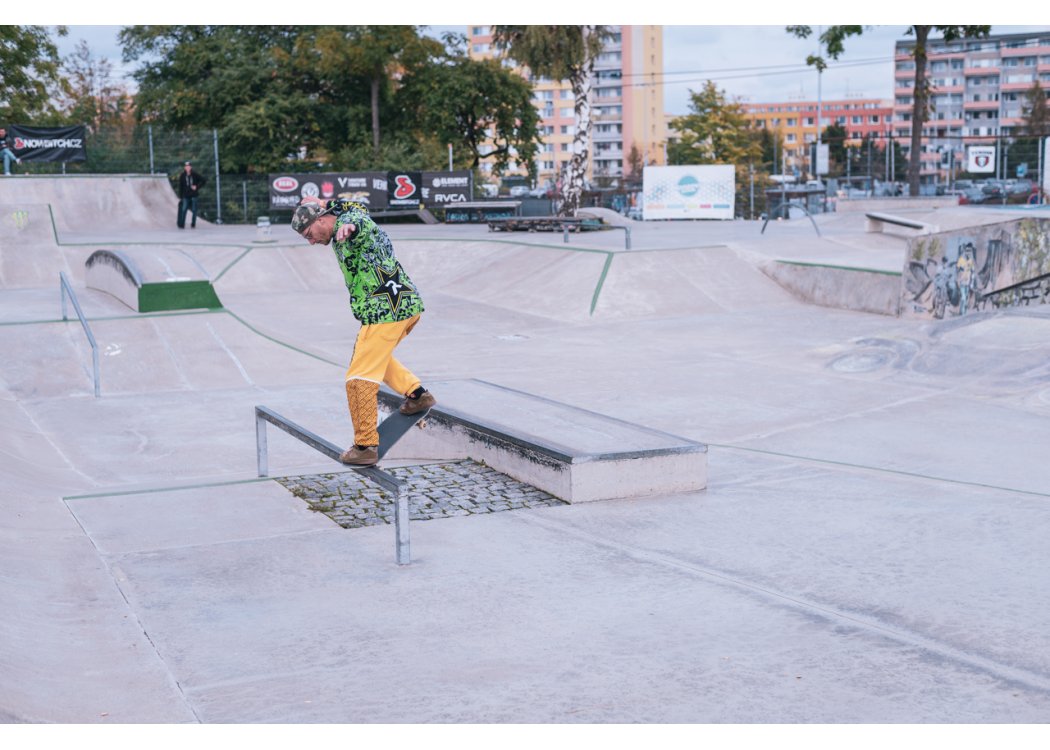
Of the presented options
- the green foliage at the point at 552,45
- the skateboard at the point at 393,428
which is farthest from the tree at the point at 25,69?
the skateboard at the point at 393,428

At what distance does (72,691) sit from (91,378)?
30.2 ft

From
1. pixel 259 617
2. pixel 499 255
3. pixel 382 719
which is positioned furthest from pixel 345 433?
pixel 499 255

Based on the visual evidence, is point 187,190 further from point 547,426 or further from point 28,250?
point 547,426

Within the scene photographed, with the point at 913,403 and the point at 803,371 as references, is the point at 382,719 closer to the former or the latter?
the point at 913,403

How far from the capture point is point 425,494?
7.41 m

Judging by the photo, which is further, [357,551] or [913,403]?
[913,403]

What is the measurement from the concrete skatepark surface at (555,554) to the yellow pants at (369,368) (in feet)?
2.42

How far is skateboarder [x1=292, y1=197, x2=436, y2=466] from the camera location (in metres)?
5.82

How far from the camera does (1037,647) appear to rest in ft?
15.1

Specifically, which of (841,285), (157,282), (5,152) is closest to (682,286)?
(841,285)

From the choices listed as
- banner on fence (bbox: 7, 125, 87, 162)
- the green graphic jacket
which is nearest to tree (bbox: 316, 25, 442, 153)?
banner on fence (bbox: 7, 125, 87, 162)

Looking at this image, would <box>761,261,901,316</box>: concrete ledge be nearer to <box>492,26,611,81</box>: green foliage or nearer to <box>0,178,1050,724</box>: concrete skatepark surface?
<box>0,178,1050,724</box>: concrete skatepark surface

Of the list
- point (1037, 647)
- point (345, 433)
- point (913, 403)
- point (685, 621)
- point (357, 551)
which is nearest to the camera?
point (1037, 647)

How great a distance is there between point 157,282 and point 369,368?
9.70m
